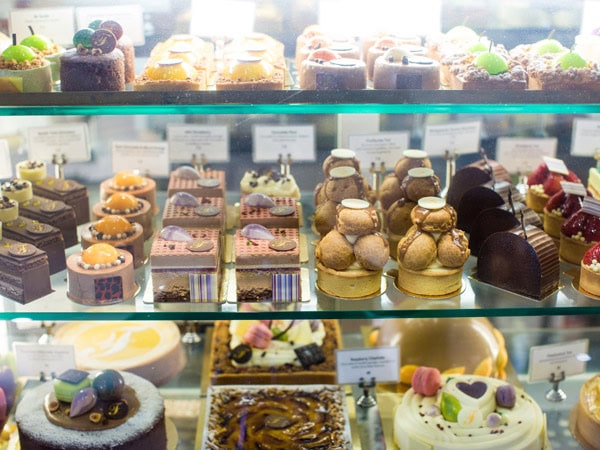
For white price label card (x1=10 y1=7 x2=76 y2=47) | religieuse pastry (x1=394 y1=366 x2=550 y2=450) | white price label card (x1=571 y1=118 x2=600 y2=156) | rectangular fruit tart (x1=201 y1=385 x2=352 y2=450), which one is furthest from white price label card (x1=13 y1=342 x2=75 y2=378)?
white price label card (x1=571 y1=118 x2=600 y2=156)

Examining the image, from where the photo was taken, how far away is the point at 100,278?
223 centimetres

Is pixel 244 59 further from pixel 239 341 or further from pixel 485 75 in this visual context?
pixel 239 341

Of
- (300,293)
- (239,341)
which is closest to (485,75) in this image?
(300,293)

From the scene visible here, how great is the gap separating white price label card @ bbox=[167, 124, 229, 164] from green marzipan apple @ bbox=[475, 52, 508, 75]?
38.0 inches

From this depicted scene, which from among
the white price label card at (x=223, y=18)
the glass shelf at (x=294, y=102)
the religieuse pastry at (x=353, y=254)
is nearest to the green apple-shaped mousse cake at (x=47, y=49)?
the glass shelf at (x=294, y=102)

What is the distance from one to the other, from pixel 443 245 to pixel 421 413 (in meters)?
0.62

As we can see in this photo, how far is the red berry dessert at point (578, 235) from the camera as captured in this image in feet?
7.97

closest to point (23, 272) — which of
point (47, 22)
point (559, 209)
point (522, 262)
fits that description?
point (47, 22)

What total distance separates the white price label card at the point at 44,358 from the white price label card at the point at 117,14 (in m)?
1.05

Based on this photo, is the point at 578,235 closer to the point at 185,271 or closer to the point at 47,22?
the point at 185,271

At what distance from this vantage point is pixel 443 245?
2240 mm

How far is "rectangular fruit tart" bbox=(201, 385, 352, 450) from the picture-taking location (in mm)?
2570

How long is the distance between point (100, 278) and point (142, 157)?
71 centimetres

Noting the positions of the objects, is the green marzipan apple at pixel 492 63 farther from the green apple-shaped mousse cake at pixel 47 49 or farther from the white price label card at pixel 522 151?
the green apple-shaped mousse cake at pixel 47 49
